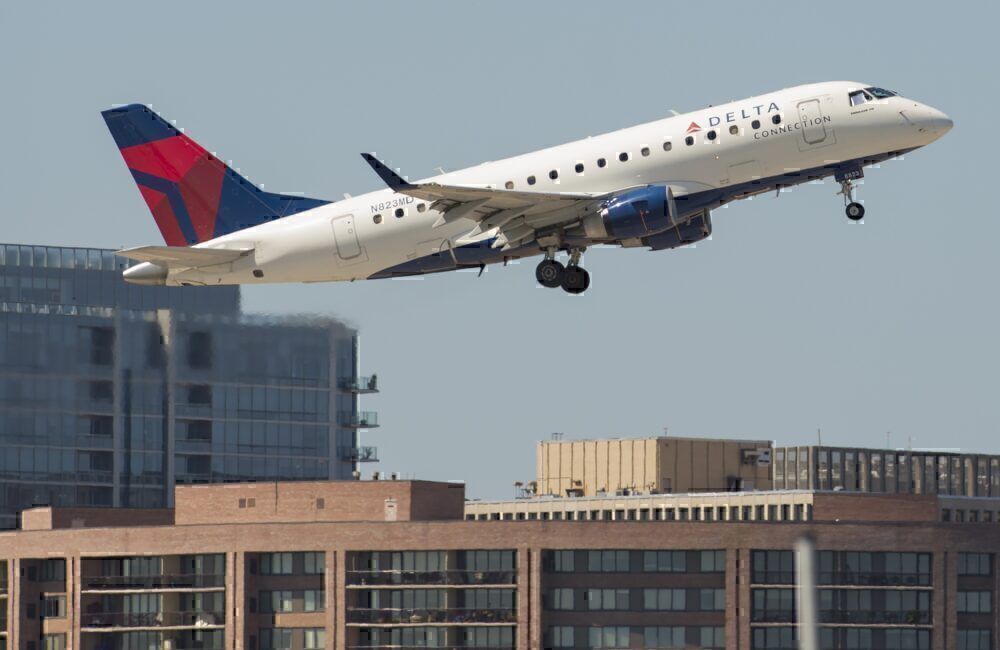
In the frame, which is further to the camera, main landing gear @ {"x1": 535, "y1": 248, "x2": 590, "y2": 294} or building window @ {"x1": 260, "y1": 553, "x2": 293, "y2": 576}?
building window @ {"x1": 260, "y1": 553, "x2": 293, "y2": 576}

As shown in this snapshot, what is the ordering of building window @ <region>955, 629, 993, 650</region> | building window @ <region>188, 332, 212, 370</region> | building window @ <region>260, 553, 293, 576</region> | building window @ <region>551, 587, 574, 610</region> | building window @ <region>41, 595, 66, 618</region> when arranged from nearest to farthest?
building window @ <region>551, 587, 574, 610</region>, building window @ <region>955, 629, 993, 650</region>, building window @ <region>260, 553, 293, 576</region>, building window @ <region>41, 595, 66, 618</region>, building window @ <region>188, 332, 212, 370</region>

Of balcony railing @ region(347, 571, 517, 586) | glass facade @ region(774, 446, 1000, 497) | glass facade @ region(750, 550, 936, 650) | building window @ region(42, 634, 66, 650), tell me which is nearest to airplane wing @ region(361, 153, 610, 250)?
balcony railing @ region(347, 571, 517, 586)

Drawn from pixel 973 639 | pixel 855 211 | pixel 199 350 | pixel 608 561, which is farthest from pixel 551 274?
pixel 199 350

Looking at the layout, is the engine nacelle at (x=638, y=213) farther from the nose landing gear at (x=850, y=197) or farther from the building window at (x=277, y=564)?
the building window at (x=277, y=564)

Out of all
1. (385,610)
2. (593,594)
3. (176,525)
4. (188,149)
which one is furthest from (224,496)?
(188,149)

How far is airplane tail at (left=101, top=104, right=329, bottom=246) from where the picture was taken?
97.4m

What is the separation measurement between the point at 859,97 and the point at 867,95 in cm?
36

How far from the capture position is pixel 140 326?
6629 inches

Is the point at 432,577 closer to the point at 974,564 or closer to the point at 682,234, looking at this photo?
the point at 974,564

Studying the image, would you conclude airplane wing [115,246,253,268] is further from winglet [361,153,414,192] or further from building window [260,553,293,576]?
A: building window [260,553,293,576]

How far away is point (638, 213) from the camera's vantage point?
3497 inches

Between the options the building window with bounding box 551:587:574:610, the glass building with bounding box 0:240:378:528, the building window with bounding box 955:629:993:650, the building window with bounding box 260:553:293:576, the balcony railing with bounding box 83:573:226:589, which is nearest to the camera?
the building window with bounding box 551:587:574:610

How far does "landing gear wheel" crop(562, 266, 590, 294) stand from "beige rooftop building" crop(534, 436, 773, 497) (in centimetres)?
7347

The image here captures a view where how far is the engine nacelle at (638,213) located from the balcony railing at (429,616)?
46.6 meters
